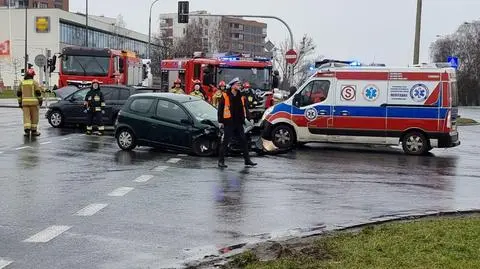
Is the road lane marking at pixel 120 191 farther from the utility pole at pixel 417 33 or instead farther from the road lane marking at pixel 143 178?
the utility pole at pixel 417 33

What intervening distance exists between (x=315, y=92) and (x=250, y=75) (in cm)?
805

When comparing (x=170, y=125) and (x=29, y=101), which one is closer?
(x=170, y=125)

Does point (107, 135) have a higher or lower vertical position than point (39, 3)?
lower

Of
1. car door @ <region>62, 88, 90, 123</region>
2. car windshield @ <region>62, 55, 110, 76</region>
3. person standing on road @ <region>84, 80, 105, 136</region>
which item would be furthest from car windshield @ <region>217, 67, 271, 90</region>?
car windshield @ <region>62, 55, 110, 76</region>

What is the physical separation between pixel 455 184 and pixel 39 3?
411ft

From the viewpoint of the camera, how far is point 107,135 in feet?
68.7

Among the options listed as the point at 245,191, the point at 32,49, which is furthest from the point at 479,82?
the point at 245,191

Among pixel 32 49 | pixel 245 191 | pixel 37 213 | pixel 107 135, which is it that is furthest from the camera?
pixel 32 49

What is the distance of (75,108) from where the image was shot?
73.7 ft

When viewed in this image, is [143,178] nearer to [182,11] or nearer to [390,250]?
[390,250]

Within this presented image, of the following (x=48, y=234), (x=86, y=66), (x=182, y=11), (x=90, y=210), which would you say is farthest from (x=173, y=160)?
(x=182, y=11)

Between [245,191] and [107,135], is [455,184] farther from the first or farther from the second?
[107,135]

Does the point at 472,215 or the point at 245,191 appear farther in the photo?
the point at 245,191

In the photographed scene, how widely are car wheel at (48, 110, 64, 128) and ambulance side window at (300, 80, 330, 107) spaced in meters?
9.22
